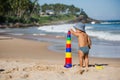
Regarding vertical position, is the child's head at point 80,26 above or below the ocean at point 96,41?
above

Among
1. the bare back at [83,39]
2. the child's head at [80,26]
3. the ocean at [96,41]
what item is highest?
the child's head at [80,26]

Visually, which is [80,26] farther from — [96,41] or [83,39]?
[96,41]

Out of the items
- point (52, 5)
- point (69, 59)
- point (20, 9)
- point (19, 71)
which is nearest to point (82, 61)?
point (69, 59)

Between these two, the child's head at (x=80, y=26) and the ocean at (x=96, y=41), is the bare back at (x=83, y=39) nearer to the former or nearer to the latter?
the child's head at (x=80, y=26)

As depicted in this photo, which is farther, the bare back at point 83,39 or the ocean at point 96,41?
Answer: the ocean at point 96,41

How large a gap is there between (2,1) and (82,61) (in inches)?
2791

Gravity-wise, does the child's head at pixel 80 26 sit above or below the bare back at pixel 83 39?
above

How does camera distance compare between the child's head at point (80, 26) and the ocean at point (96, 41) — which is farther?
the ocean at point (96, 41)

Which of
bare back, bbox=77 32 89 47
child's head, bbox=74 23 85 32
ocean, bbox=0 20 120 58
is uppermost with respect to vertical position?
child's head, bbox=74 23 85 32

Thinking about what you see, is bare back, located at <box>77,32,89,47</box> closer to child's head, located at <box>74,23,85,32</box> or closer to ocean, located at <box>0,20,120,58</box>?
child's head, located at <box>74,23,85,32</box>

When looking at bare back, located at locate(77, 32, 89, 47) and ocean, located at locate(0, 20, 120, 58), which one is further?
ocean, located at locate(0, 20, 120, 58)

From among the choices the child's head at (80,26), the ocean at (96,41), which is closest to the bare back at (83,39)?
the child's head at (80,26)

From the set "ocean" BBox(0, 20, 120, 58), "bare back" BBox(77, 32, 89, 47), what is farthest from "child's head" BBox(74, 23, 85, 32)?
"ocean" BBox(0, 20, 120, 58)

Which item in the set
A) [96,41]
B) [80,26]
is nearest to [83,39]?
[80,26]
